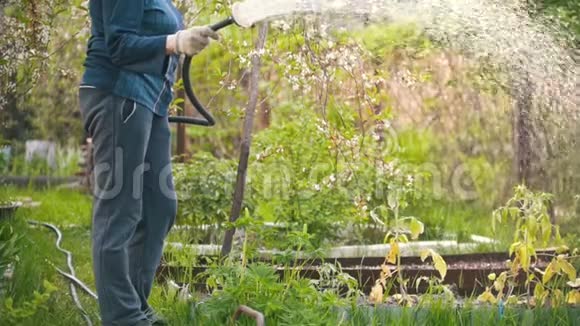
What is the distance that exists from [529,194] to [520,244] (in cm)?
19

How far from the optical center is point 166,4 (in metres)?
2.62

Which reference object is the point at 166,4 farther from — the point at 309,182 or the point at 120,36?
the point at 309,182

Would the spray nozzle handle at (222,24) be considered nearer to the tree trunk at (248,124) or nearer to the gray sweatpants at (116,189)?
the gray sweatpants at (116,189)

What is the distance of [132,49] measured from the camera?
7.87ft

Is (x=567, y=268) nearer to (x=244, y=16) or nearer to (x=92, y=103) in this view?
(x=244, y=16)

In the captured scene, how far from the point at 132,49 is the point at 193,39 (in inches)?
6.9

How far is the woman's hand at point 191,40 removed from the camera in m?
2.35

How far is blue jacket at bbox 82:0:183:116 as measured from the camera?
Answer: 241 centimetres

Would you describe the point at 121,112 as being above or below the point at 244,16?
below

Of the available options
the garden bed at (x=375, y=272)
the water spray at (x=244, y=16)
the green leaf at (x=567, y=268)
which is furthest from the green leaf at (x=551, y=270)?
the water spray at (x=244, y=16)

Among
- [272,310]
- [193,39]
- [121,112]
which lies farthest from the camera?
[272,310]

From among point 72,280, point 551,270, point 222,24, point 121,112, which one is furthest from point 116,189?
point 551,270

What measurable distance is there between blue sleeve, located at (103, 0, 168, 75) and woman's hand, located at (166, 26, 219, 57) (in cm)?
4

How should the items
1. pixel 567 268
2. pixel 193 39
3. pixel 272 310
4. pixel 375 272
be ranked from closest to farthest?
pixel 193 39 → pixel 272 310 → pixel 567 268 → pixel 375 272
